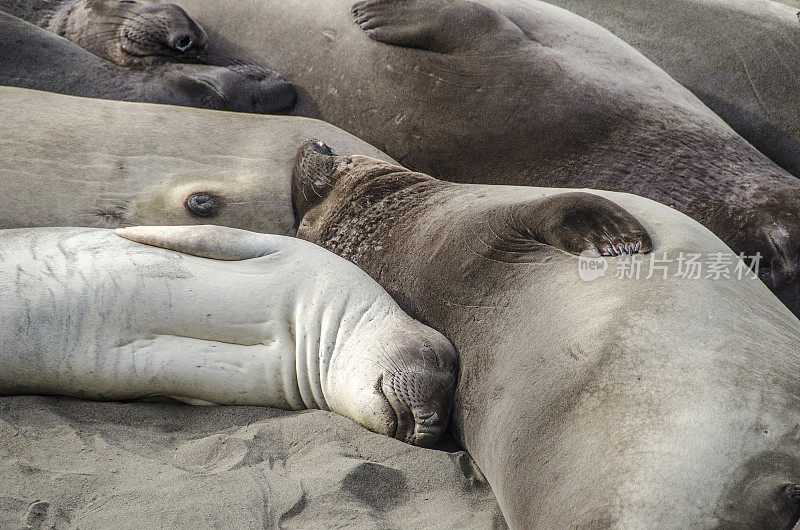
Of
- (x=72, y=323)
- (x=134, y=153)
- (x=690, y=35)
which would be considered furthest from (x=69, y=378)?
(x=690, y=35)

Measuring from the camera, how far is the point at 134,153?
4078 millimetres

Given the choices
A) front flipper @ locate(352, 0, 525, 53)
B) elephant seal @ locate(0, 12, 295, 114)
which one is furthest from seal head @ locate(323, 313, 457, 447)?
elephant seal @ locate(0, 12, 295, 114)

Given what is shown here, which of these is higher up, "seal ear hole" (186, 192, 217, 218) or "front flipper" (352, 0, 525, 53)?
"front flipper" (352, 0, 525, 53)

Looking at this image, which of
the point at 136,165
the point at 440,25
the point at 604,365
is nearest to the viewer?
the point at 604,365

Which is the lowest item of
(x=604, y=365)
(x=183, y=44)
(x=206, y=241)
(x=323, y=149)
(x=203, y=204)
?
(x=203, y=204)

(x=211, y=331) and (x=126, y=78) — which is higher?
(x=126, y=78)

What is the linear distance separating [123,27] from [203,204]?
1.61 m

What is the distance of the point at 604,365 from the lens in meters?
2.56

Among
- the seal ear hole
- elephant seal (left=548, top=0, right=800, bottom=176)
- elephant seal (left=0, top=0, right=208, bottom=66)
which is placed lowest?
the seal ear hole

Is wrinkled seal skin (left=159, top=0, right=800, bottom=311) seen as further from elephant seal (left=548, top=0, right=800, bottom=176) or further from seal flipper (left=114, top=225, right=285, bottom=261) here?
seal flipper (left=114, top=225, right=285, bottom=261)

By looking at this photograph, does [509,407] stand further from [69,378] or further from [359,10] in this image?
[359,10]

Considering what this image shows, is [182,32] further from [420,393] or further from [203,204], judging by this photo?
[420,393]

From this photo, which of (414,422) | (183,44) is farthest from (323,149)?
(414,422)

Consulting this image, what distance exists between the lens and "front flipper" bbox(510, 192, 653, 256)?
9.64 ft
